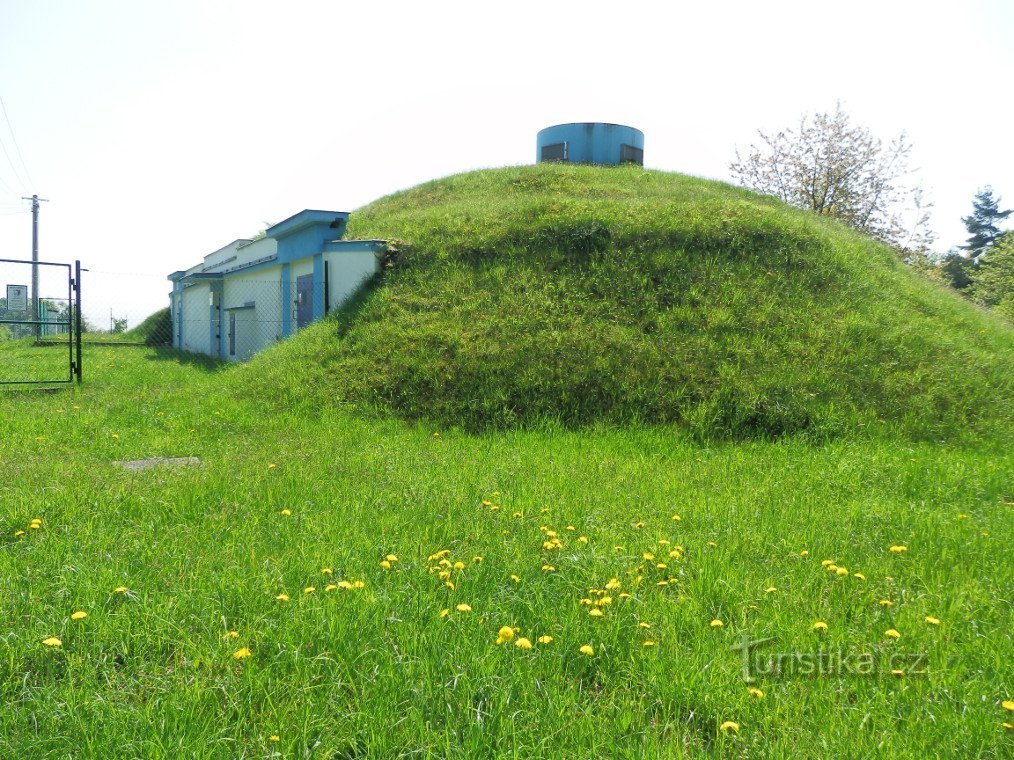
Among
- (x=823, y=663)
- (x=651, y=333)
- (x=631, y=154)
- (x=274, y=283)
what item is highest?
→ (x=631, y=154)

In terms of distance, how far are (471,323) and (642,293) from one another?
2.60 meters

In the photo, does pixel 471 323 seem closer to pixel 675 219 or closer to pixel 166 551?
pixel 675 219

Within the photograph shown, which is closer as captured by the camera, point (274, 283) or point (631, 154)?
point (274, 283)

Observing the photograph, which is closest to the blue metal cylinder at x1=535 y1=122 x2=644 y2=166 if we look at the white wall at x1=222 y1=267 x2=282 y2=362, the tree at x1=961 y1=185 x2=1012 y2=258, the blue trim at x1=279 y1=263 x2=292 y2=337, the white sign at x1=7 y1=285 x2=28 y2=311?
the blue trim at x1=279 y1=263 x2=292 y2=337

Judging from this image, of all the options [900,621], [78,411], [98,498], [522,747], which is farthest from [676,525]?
[78,411]

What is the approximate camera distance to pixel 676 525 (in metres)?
4.15

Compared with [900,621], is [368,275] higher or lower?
higher

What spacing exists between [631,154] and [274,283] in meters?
10.3

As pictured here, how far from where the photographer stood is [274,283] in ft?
48.8

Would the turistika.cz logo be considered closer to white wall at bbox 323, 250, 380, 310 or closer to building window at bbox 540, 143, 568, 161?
white wall at bbox 323, 250, 380, 310

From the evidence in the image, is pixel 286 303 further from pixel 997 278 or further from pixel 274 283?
pixel 997 278

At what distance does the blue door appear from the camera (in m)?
12.7

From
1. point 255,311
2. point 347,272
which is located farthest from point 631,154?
point 255,311

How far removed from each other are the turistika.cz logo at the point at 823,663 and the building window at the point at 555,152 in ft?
55.9
